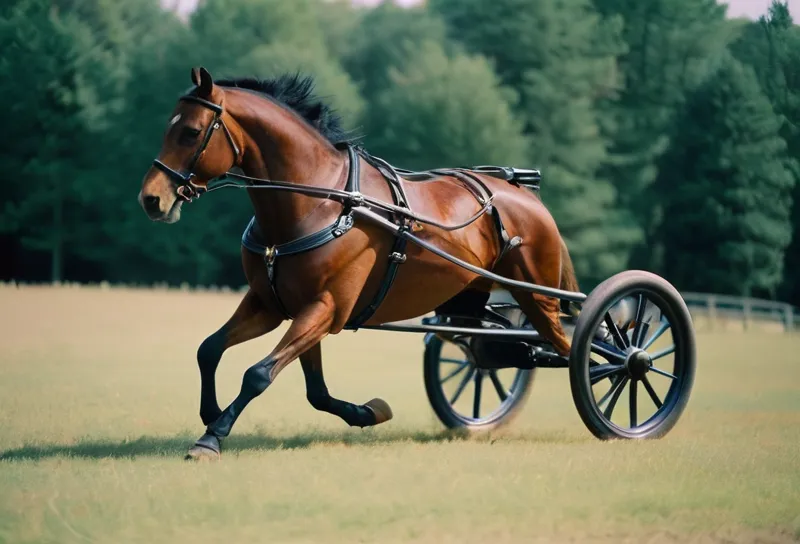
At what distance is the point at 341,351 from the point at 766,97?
1053 cm

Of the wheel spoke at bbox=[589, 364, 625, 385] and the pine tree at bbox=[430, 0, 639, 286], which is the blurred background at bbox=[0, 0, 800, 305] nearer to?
the pine tree at bbox=[430, 0, 639, 286]

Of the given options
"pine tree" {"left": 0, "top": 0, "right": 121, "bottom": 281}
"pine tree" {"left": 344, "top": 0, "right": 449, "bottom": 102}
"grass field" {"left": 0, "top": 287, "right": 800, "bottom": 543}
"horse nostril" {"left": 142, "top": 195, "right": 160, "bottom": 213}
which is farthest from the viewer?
"pine tree" {"left": 344, "top": 0, "right": 449, "bottom": 102}

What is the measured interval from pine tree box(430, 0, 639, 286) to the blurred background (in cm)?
8

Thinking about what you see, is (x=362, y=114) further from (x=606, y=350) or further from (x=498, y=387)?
(x=606, y=350)

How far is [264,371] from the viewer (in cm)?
739

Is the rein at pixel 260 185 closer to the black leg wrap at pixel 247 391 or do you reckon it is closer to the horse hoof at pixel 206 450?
the black leg wrap at pixel 247 391

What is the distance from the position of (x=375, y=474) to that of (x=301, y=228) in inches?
69.6

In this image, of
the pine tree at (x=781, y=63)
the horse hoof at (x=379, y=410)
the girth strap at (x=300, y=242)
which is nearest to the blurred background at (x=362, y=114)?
the pine tree at (x=781, y=63)

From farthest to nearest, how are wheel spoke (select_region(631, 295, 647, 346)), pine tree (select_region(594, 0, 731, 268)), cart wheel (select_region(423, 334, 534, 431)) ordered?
1. pine tree (select_region(594, 0, 731, 268))
2. cart wheel (select_region(423, 334, 534, 431))
3. wheel spoke (select_region(631, 295, 647, 346))

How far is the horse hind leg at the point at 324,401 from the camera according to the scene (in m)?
8.50

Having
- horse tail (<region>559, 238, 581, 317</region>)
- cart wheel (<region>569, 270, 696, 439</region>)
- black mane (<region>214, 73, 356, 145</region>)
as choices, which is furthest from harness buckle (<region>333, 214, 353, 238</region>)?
horse tail (<region>559, 238, 581, 317</region>)

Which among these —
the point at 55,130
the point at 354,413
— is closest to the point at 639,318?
the point at 354,413

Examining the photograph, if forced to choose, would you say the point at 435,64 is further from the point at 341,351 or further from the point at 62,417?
the point at 62,417

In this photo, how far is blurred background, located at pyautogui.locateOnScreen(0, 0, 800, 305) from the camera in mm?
41406
